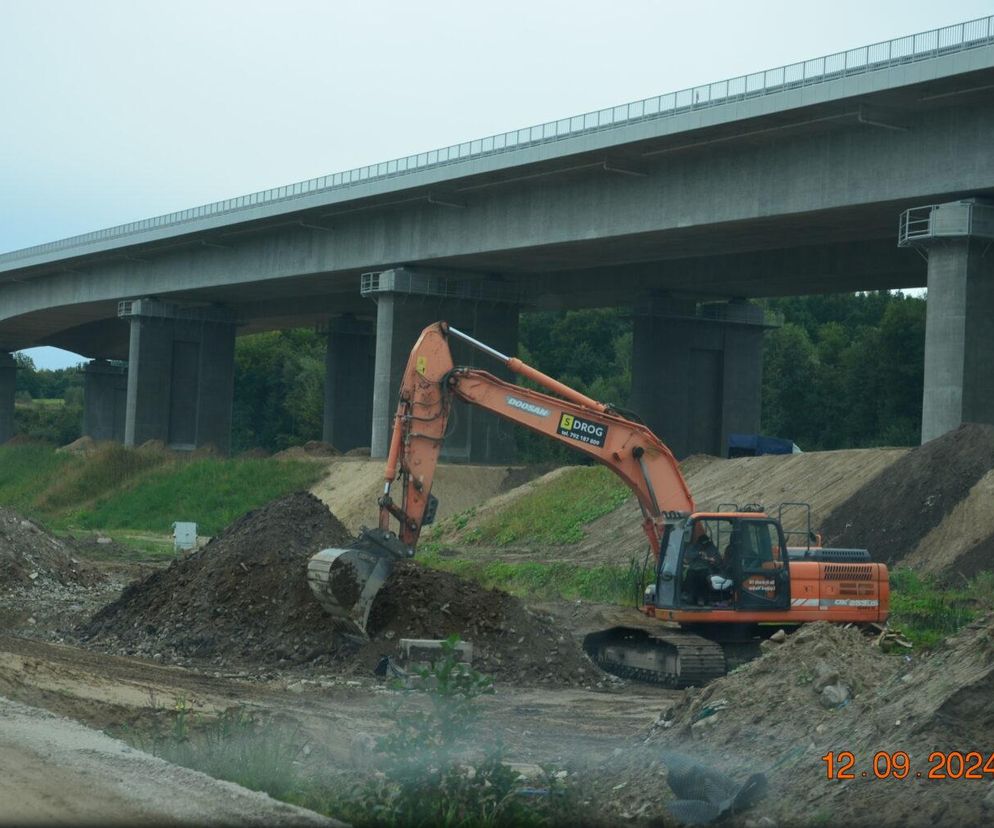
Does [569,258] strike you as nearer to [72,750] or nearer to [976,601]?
[976,601]

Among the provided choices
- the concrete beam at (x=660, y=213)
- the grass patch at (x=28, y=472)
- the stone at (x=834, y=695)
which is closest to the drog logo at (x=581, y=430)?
the stone at (x=834, y=695)

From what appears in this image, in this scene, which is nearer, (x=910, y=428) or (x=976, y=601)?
(x=976, y=601)

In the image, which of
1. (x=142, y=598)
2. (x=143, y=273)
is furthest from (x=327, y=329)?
(x=142, y=598)

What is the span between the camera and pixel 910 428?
65.4 metres

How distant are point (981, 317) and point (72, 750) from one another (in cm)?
2519

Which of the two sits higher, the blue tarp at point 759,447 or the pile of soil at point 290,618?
the blue tarp at point 759,447

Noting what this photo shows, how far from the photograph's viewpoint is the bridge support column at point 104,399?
93438 mm

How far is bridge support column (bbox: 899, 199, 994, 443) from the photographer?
3055cm

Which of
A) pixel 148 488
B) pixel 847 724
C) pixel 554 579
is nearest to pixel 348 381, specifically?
pixel 148 488

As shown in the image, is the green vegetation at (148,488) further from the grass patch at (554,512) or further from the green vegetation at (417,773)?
the green vegetation at (417,773)

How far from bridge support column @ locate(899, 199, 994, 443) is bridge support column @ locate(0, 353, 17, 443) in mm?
74066

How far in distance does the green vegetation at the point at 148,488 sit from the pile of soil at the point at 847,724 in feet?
126

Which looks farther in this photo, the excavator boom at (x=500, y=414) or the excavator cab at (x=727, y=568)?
the excavator boom at (x=500, y=414)

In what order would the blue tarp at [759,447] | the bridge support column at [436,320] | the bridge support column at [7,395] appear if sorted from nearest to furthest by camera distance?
the blue tarp at [759,447] < the bridge support column at [436,320] < the bridge support column at [7,395]
